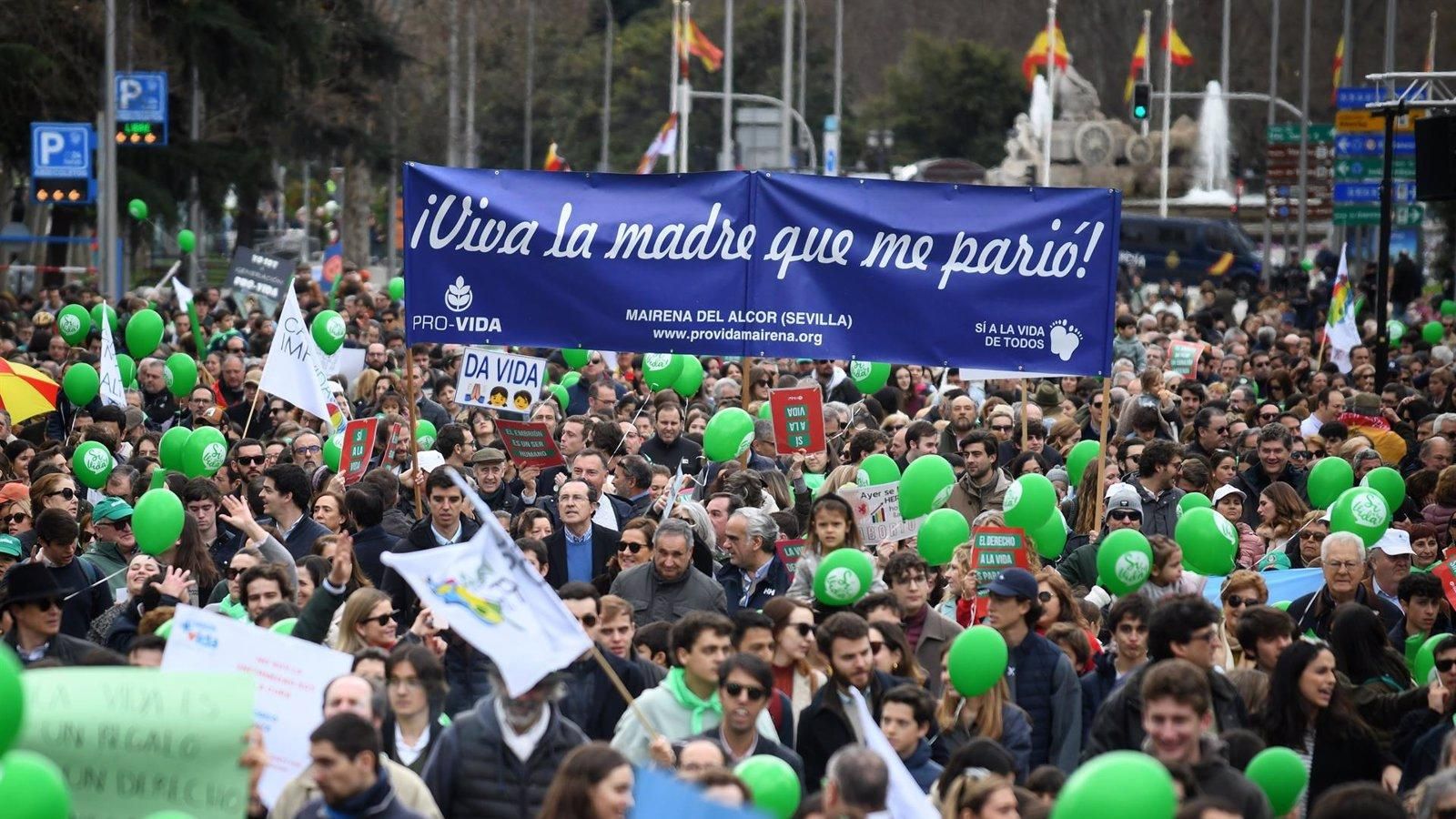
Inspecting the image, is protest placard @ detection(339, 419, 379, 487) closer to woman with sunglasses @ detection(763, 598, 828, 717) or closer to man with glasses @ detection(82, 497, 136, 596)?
man with glasses @ detection(82, 497, 136, 596)

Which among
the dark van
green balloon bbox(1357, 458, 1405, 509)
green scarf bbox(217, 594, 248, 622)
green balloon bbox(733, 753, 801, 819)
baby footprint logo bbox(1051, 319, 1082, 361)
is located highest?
the dark van

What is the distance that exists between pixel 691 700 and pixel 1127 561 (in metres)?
2.40

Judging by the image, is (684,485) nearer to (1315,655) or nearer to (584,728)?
(584,728)

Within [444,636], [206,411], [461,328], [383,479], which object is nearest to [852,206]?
[461,328]

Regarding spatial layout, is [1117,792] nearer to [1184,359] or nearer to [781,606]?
[781,606]

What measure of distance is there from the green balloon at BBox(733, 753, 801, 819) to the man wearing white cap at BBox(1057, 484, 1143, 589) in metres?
3.89

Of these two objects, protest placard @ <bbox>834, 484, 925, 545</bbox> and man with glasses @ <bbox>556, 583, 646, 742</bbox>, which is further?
protest placard @ <bbox>834, 484, 925, 545</bbox>

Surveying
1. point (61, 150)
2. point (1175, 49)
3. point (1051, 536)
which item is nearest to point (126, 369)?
point (1051, 536)

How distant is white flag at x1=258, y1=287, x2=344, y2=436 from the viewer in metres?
13.2

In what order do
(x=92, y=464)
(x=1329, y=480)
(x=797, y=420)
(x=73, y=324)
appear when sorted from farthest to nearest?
(x=73, y=324) → (x=797, y=420) → (x=92, y=464) → (x=1329, y=480)

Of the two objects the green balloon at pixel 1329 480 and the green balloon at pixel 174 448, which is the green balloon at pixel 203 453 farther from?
the green balloon at pixel 1329 480

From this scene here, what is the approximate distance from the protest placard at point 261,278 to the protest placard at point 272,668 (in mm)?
16843

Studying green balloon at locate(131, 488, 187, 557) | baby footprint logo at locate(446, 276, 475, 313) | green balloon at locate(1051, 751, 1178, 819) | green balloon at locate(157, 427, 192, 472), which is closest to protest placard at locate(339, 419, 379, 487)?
green balloon at locate(157, 427, 192, 472)

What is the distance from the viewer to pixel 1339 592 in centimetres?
911
